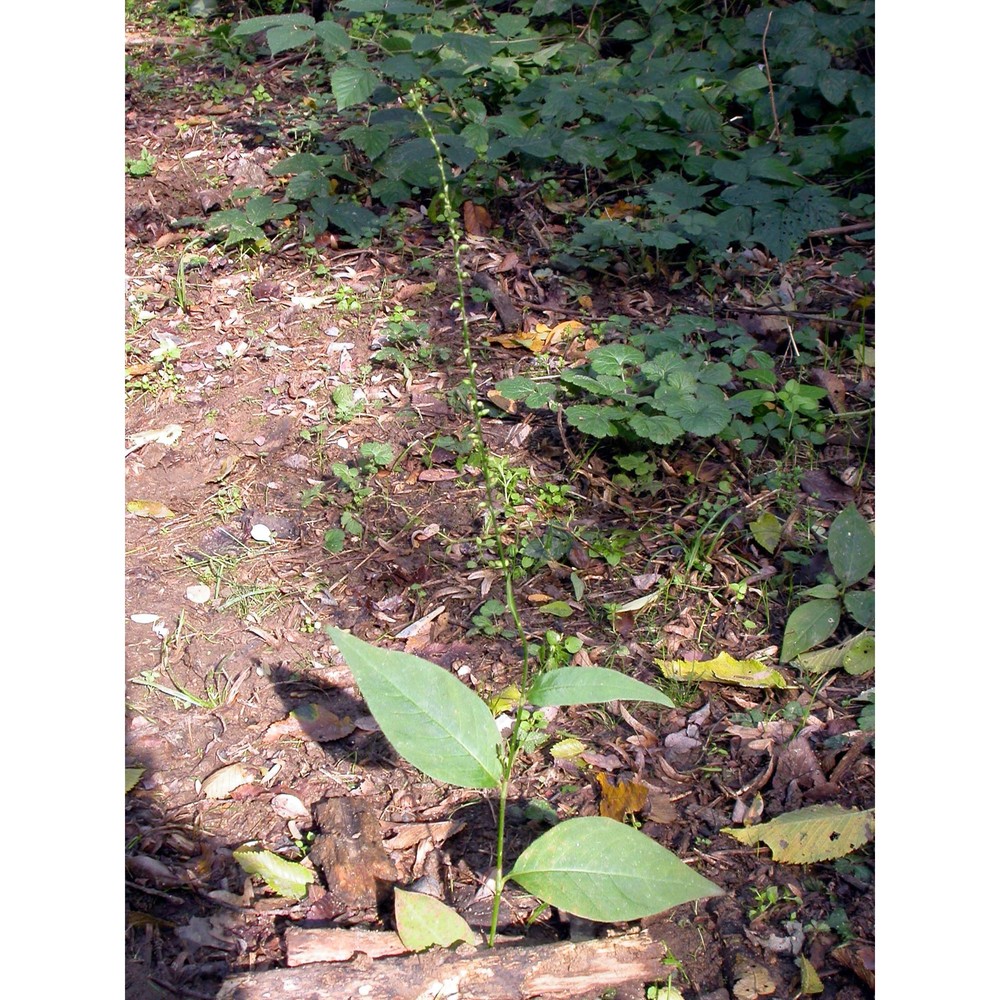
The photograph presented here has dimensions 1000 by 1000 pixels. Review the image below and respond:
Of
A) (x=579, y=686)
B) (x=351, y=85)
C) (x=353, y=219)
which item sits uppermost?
(x=351, y=85)

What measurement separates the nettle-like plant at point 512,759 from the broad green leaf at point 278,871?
0.31m

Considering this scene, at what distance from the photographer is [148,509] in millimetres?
2441

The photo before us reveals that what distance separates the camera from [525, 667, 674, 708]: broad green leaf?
1537 millimetres

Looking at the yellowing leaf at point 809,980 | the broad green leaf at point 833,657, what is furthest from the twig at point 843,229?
the yellowing leaf at point 809,980

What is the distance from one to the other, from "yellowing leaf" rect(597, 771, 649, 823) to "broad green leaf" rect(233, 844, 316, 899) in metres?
0.52

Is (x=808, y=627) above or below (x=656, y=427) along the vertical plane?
below

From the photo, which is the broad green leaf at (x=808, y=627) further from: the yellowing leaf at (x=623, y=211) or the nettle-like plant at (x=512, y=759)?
the yellowing leaf at (x=623, y=211)

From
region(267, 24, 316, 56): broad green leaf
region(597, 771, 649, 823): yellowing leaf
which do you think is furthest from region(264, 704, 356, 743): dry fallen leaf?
region(267, 24, 316, 56): broad green leaf

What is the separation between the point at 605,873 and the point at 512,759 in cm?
24

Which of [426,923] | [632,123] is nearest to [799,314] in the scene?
[632,123]

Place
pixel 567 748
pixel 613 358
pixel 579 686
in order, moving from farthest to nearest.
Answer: pixel 613 358
pixel 567 748
pixel 579 686

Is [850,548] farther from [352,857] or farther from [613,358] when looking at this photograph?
[352,857]

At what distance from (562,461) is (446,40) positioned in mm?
1715

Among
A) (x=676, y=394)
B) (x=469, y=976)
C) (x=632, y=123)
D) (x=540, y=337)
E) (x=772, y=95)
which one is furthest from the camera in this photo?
(x=772, y=95)
